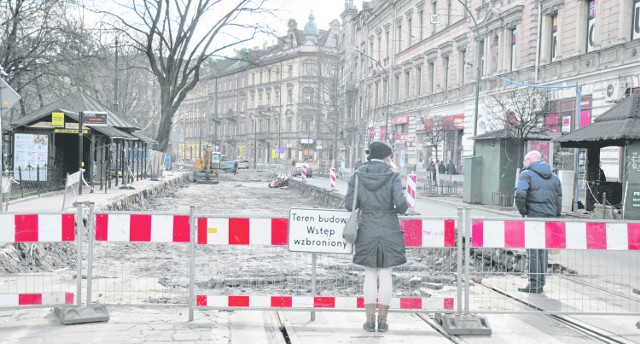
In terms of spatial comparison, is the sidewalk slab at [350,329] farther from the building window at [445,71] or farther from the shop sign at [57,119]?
the building window at [445,71]

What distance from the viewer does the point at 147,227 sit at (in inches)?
262

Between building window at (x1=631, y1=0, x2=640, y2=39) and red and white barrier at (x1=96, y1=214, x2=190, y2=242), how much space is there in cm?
2122

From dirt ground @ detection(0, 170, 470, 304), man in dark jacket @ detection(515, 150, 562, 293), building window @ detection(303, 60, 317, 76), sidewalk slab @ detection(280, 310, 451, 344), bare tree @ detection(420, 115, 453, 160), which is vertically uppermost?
building window @ detection(303, 60, 317, 76)

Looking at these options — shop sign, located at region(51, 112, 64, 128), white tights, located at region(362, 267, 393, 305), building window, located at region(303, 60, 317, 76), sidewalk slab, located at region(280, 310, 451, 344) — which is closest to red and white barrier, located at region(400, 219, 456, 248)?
white tights, located at region(362, 267, 393, 305)

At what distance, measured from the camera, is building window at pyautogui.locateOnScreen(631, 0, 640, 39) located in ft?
76.7

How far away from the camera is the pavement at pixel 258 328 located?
19.8 ft

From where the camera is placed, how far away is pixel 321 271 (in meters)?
10.8

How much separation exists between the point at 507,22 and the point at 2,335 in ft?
105

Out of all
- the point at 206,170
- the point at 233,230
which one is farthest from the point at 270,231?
the point at 206,170

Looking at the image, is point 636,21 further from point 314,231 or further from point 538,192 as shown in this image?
point 314,231

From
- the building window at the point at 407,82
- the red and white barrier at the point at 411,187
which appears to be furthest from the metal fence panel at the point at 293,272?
the building window at the point at 407,82

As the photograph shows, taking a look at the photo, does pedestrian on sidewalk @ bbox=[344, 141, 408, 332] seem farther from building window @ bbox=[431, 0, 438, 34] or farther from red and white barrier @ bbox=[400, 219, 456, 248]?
building window @ bbox=[431, 0, 438, 34]

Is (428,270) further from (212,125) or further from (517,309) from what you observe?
(212,125)

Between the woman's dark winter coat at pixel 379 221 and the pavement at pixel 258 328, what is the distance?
73 centimetres
